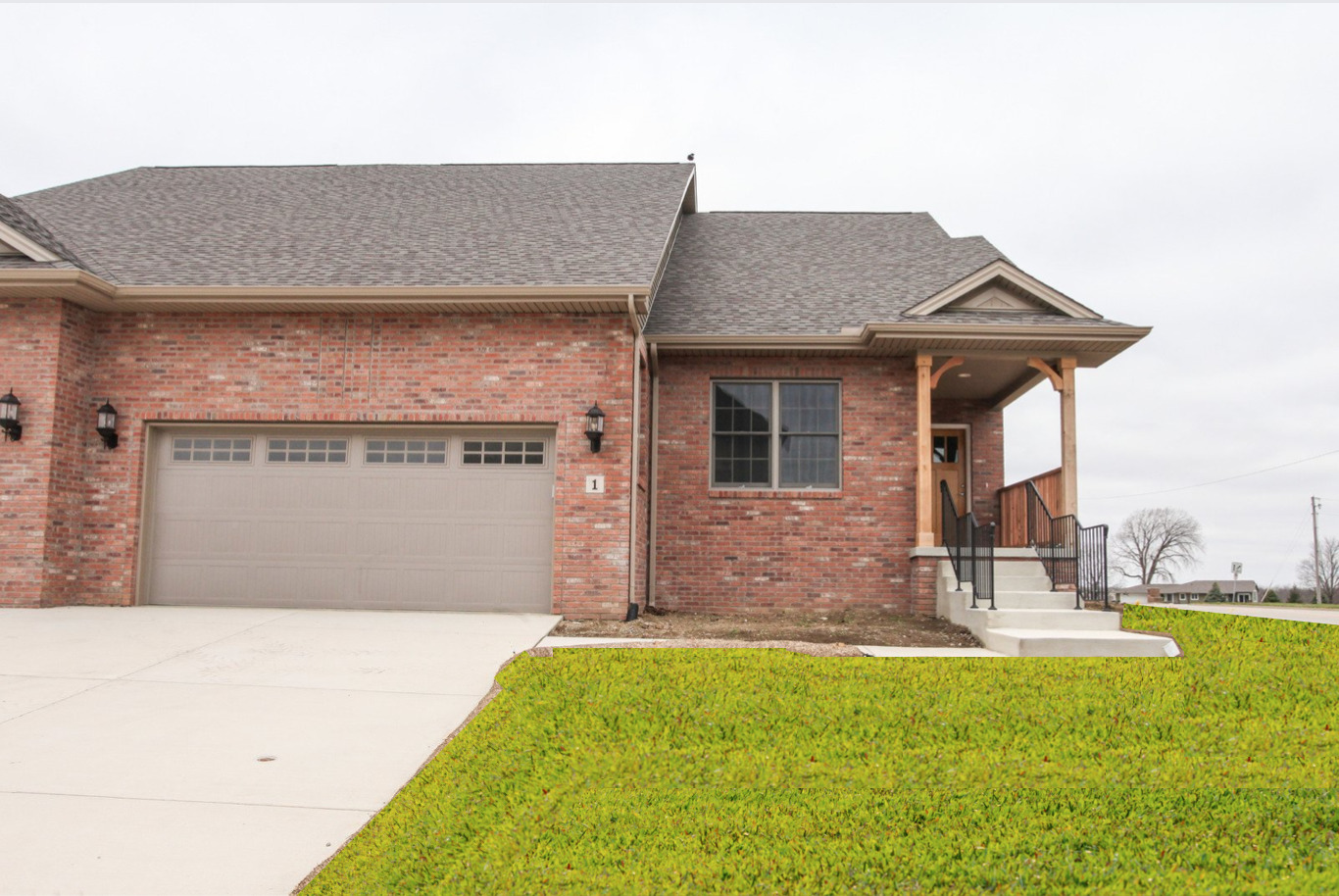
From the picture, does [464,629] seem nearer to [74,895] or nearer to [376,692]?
[376,692]

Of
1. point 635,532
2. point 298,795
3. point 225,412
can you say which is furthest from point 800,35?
point 298,795

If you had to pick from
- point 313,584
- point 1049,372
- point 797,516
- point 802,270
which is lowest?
point 313,584

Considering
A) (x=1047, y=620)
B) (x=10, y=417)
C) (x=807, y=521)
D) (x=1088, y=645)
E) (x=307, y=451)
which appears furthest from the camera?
(x=807, y=521)

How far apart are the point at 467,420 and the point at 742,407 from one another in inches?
149

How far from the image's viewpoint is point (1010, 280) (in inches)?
508

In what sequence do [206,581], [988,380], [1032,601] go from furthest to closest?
[988,380], [206,581], [1032,601]

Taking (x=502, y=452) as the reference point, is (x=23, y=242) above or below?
above

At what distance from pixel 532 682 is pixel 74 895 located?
3.74 metres

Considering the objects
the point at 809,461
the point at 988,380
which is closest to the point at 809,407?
the point at 809,461

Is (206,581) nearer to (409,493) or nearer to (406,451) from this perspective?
(409,493)

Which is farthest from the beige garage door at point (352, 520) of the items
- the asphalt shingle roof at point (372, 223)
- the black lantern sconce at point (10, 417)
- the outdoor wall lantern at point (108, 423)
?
the asphalt shingle roof at point (372, 223)

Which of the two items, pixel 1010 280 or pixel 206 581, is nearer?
pixel 206 581

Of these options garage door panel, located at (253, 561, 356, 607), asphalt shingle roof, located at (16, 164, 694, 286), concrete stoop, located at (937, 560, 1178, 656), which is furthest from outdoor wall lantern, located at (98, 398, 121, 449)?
concrete stoop, located at (937, 560, 1178, 656)

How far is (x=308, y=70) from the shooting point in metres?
19.1
